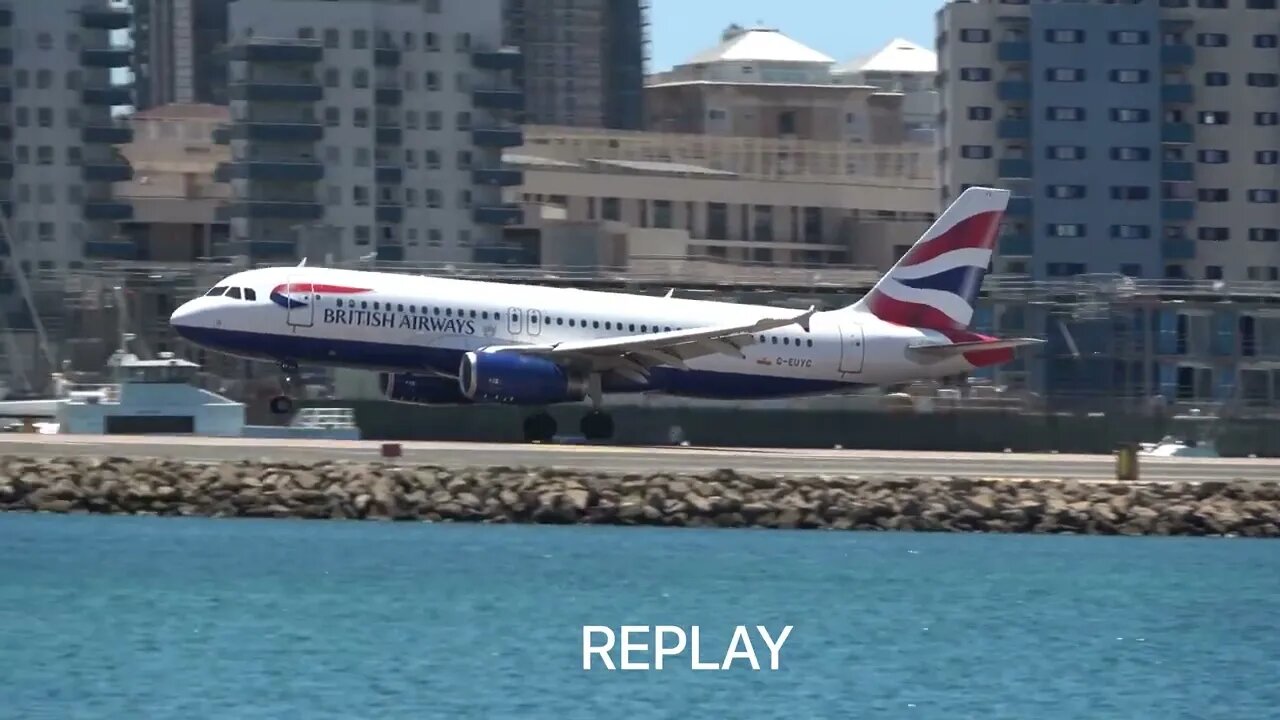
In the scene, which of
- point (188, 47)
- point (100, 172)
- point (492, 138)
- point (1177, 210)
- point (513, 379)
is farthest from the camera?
point (188, 47)

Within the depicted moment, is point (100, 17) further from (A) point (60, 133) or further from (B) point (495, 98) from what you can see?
(B) point (495, 98)

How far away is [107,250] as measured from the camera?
13850cm

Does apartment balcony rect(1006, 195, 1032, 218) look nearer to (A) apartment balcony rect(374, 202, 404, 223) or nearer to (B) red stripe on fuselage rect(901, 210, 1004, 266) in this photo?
(A) apartment balcony rect(374, 202, 404, 223)

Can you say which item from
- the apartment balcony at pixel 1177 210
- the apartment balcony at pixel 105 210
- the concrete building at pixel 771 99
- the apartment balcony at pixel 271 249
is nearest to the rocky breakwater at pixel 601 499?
the apartment balcony at pixel 1177 210

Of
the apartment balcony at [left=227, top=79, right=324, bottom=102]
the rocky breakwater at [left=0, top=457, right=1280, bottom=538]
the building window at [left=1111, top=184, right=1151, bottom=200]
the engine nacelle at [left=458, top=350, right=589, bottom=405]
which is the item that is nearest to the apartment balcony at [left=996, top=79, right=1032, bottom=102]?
the building window at [left=1111, top=184, right=1151, bottom=200]

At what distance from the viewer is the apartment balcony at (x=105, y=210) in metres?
140

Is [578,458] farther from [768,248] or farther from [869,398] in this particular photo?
[768,248]

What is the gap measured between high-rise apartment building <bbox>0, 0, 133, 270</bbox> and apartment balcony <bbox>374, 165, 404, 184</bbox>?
43.0ft

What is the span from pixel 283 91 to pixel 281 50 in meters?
2.30

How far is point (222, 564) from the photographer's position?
43.8 meters

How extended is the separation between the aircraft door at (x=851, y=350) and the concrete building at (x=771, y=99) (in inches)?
4918

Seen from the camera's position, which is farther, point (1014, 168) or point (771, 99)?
point (771, 99)

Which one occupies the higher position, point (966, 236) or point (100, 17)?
point (100, 17)

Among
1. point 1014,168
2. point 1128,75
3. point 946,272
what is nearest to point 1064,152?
point 1014,168
